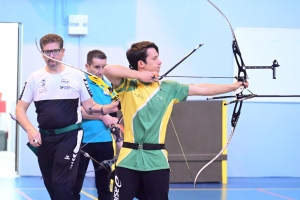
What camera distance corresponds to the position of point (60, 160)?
13.6ft

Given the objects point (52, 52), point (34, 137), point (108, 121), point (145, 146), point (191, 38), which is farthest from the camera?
point (191, 38)

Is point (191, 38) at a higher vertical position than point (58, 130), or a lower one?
higher

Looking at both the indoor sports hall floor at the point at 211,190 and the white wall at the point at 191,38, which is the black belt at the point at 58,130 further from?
the white wall at the point at 191,38

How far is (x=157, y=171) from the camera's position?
3521mm

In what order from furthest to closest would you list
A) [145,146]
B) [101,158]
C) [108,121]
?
[101,158], [108,121], [145,146]

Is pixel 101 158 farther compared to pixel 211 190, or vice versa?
pixel 211 190

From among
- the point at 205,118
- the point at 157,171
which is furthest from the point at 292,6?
the point at 157,171

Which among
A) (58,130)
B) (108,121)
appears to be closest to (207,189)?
(108,121)

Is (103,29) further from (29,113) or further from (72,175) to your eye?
(72,175)

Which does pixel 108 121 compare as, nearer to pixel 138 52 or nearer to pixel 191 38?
pixel 138 52

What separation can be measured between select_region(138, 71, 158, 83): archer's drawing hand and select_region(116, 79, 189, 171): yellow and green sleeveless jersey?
0.08 m

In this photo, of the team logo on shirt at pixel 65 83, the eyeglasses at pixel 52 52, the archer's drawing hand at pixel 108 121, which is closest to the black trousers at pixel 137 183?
the team logo on shirt at pixel 65 83

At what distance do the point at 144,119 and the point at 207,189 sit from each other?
3.91 m

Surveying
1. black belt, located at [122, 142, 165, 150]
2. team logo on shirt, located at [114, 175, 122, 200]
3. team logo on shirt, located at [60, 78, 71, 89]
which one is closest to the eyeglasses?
team logo on shirt, located at [60, 78, 71, 89]
